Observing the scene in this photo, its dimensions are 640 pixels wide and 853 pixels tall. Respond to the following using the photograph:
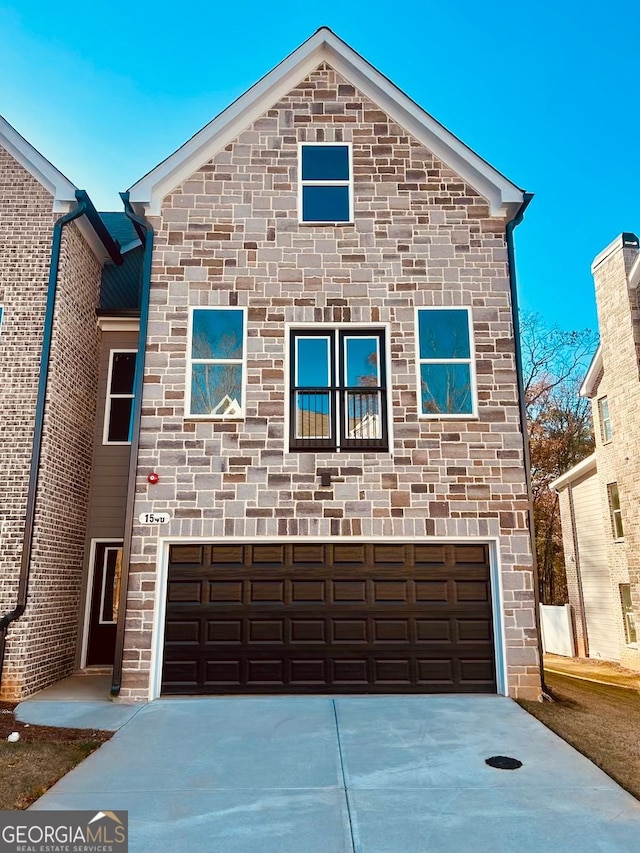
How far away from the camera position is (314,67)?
11.2 m

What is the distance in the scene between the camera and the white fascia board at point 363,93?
10555mm

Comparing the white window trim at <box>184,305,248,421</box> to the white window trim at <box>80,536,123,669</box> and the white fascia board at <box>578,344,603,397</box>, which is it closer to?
the white window trim at <box>80,536,123,669</box>

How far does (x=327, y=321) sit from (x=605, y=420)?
11555mm

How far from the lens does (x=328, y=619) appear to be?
9438 millimetres

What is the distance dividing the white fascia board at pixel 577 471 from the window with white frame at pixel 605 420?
817 millimetres

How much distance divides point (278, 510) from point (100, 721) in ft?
11.7

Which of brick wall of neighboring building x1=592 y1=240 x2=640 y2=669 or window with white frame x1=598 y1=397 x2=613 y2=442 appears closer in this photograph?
brick wall of neighboring building x1=592 y1=240 x2=640 y2=669

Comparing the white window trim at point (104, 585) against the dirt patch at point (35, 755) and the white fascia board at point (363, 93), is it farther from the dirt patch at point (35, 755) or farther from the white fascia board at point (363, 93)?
the white fascia board at point (363, 93)

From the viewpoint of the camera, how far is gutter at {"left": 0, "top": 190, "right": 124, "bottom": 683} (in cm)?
945

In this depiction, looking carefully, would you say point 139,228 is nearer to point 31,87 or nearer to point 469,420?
point 31,87

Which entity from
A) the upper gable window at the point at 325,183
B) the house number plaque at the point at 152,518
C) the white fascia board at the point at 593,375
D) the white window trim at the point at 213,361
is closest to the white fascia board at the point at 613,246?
the white fascia board at the point at 593,375

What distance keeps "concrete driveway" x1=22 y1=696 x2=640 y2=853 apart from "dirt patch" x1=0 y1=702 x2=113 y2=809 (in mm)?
180

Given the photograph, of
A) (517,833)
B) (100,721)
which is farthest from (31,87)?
(517,833)

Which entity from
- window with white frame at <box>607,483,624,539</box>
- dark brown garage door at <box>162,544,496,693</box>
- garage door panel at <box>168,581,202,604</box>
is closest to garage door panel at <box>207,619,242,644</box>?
dark brown garage door at <box>162,544,496,693</box>
